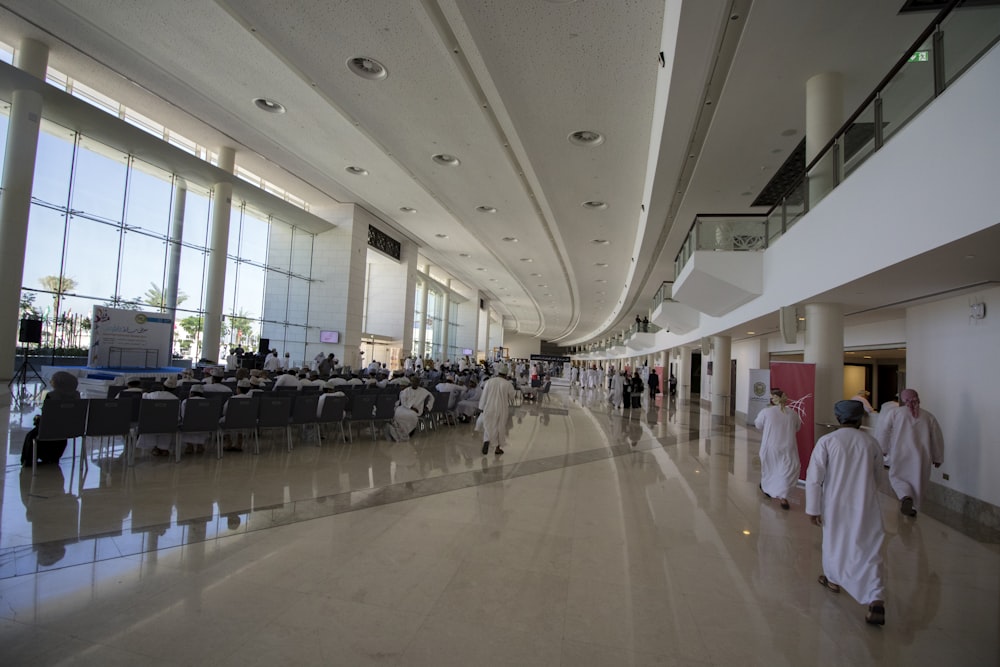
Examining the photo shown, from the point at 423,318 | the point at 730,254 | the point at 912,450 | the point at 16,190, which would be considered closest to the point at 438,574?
the point at 912,450

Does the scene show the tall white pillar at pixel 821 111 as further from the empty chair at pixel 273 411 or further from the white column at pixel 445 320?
the white column at pixel 445 320

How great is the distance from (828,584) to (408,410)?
6813 millimetres

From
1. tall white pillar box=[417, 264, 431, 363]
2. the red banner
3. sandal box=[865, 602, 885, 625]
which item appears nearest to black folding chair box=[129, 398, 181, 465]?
sandal box=[865, 602, 885, 625]

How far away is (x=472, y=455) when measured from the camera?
7.86 meters

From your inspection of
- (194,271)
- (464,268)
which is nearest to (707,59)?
(194,271)

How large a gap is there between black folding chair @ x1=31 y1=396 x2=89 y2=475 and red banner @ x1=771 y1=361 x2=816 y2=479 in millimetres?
8709

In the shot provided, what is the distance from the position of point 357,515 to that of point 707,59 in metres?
6.70

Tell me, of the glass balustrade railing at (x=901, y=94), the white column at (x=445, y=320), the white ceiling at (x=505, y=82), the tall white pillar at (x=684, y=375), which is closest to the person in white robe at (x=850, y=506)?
the glass balustrade railing at (x=901, y=94)

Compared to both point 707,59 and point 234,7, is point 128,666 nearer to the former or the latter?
point 707,59

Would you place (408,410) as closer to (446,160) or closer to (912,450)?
(446,160)

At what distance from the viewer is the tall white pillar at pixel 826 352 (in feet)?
23.1

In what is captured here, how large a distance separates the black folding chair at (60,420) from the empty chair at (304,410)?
8.23 ft

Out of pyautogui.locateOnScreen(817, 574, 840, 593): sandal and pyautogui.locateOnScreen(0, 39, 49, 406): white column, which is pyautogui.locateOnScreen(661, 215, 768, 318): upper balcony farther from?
pyautogui.locateOnScreen(0, 39, 49, 406): white column

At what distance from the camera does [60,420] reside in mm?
5410
